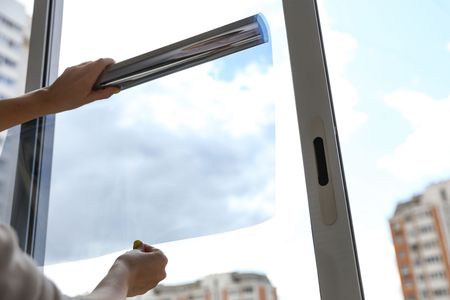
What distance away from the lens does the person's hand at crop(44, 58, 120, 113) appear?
3.19 feet

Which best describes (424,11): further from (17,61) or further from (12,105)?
(17,61)

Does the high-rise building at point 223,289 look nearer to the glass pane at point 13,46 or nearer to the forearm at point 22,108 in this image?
the forearm at point 22,108

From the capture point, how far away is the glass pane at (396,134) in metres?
0.85

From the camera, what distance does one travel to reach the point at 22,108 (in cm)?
95

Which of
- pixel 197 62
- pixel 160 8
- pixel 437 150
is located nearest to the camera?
pixel 437 150

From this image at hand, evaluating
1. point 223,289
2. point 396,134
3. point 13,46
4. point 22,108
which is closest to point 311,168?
point 396,134

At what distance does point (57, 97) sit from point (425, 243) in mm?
704

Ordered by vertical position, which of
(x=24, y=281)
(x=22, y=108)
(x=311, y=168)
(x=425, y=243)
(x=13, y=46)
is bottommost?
(x=24, y=281)

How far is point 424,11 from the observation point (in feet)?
3.19

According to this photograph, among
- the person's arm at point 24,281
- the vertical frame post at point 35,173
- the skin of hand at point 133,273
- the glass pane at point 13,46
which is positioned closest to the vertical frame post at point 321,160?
the skin of hand at point 133,273

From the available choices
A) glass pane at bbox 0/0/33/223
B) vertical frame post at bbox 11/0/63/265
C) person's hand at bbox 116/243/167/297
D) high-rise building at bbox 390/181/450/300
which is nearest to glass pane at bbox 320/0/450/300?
high-rise building at bbox 390/181/450/300

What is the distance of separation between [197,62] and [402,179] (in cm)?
44

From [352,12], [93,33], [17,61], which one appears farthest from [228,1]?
[17,61]

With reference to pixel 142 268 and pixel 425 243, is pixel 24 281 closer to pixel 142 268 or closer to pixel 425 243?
pixel 142 268
